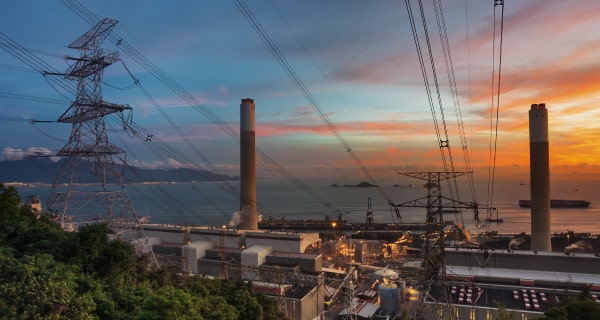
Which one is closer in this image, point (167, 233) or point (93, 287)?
point (93, 287)

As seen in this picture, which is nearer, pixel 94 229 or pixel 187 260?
pixel 94 229

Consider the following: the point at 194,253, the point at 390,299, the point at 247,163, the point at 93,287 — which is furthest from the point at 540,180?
the point at 93,287

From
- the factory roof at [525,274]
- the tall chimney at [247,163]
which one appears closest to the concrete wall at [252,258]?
the tall chimney at [247,163]

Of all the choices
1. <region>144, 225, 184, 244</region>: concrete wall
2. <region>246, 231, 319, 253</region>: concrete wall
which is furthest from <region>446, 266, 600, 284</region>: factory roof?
<region>144, 225, 184, 244</region>: concrete wall

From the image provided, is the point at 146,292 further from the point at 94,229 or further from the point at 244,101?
the point at 244,101

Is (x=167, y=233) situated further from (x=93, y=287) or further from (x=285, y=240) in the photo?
(x=93, y=287)

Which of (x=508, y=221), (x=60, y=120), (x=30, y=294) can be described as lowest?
(x=508, y=221)

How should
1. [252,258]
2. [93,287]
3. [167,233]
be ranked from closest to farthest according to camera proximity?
[93,287]
[252,258]
[167,233]

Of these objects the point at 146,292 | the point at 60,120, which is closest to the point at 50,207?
the point at 60,120
